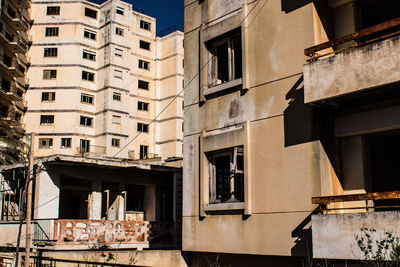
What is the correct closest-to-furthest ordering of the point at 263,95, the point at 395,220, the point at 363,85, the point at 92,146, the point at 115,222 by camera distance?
the point at 395,220, the point at 363,85, the point at 263,95, the point at 115,222, the point at 92,146

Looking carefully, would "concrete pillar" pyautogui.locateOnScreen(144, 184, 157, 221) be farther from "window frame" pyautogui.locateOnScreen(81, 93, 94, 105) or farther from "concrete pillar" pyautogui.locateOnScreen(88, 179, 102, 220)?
"window frame" pyautogui.locateOnScreen(81, 93, 94, 105)

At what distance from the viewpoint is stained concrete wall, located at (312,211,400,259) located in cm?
920

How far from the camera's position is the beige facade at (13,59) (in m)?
52.8

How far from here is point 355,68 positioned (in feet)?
33.5

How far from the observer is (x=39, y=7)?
5969 centimetres

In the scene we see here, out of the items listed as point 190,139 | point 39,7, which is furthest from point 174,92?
point 190,139

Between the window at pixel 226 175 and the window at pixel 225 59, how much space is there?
7.51 feet

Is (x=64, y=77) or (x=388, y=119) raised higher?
(x=64, y=77)

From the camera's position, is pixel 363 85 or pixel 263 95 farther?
pixel 263 95

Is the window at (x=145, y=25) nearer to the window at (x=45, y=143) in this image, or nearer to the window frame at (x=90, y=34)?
the window frame at (x=90, y=34)

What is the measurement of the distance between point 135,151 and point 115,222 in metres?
39.0

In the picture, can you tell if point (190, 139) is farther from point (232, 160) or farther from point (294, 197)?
point (294, 197)

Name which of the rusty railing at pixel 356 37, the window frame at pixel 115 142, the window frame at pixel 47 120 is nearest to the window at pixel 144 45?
the window frame at pixel 115 142

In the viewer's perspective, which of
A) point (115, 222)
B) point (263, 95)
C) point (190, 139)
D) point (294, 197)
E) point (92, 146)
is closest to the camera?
point (294, 197)
